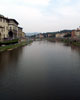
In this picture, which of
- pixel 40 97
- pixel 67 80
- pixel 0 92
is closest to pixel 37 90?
pixel 40 97

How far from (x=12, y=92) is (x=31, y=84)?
2218 millimetres

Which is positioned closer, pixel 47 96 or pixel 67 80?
pixel 47 96

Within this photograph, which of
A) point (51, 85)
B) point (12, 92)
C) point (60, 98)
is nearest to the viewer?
point (60, 98)

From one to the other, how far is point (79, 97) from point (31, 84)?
4.71m

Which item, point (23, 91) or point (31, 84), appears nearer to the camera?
point (23, 91)

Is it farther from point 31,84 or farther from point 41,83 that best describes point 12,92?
point 41,83

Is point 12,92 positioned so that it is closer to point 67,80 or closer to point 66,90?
point 66,90

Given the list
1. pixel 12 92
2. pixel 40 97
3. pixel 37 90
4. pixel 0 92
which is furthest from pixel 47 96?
pixel 0 92

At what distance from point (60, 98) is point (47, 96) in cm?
105

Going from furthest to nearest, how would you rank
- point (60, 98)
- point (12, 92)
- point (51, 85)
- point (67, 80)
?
1. point (67, 80)
2. point (51, 85)
3. point (12, 92)
4. point (60, 98)

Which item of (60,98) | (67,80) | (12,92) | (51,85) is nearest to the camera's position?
(60,98)

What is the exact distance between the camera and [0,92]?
33.3 ft

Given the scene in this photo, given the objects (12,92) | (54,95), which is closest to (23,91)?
(12,92)

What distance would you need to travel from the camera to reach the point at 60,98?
9125 millimetres
